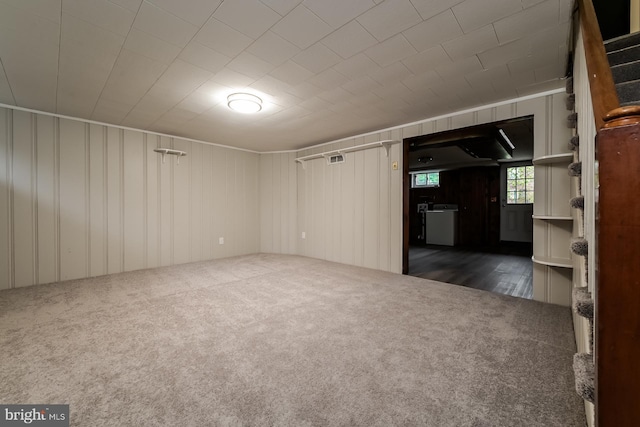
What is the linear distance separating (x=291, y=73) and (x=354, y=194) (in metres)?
2.59

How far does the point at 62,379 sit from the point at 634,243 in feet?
8.78

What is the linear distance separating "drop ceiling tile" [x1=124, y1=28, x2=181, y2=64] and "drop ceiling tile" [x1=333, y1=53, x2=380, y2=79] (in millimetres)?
1384

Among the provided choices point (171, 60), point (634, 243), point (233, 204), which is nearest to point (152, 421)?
point (634, 243)

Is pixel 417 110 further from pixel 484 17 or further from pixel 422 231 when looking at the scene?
pixel 422 231

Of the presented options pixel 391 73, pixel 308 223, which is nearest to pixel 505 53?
pixel 391 73

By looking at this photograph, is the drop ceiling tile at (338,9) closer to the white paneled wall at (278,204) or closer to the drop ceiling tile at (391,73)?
the drop ceiling tile at (391,73)

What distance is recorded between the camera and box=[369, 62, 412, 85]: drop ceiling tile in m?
2.33

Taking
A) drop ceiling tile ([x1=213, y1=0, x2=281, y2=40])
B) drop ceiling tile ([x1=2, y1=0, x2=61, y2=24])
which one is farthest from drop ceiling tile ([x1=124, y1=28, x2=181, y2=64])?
drop ceiling tile ([x1=213, y1=0, x2=281, y2=40])

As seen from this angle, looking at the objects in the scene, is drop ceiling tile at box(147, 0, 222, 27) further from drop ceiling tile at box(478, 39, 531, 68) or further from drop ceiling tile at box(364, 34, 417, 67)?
drop ceiling tile at box(478, 39, 531, 68)

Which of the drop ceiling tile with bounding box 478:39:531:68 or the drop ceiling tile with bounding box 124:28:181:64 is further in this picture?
the drop ceiling tile with bounding box 478:39:531:68

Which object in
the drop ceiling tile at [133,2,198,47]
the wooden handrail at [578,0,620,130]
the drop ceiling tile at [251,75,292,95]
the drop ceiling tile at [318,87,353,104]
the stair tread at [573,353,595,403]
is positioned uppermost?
the drop ceiling tile at [318,87,353,104]

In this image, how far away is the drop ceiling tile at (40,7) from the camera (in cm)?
158

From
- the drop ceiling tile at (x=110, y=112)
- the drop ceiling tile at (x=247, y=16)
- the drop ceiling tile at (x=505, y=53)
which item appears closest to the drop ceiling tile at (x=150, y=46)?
the drop ceiling tile at (x=247, y=16)

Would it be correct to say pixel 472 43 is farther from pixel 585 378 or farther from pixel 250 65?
pixel 585 378
